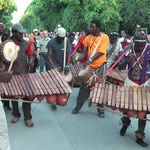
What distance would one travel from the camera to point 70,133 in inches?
167

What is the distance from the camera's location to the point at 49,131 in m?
4.32

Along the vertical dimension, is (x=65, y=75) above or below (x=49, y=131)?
above

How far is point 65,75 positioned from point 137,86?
1.53 m

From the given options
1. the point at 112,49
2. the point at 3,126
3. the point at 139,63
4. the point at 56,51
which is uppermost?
the point at 139,63

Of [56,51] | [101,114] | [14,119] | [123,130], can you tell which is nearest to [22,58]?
[56,51]

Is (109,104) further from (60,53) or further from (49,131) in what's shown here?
(60,53)

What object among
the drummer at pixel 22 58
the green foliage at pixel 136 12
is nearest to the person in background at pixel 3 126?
the drummer at pixel 22 58

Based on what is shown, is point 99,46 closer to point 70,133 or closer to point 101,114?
point 101,114

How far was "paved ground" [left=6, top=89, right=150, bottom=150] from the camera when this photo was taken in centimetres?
383

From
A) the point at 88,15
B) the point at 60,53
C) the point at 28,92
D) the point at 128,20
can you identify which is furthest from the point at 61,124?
the point at 128,20

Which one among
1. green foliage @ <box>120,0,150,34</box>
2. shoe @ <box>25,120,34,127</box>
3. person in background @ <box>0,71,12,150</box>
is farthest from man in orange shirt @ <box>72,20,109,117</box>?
green foliage @ <box>120,0,150,34</box>

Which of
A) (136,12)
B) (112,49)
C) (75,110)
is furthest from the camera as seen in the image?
(136,12)

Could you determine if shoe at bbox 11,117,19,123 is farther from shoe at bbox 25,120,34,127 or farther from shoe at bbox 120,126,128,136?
shoe at bbox 120,126,128,136

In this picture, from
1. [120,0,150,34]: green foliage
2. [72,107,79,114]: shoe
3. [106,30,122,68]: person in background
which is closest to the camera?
[72,107,79,114]: shoe
